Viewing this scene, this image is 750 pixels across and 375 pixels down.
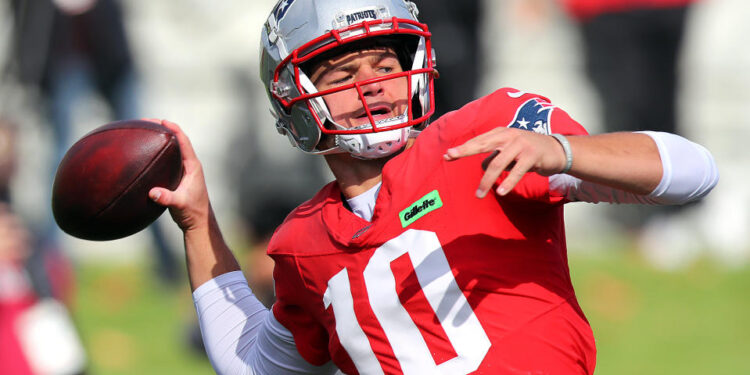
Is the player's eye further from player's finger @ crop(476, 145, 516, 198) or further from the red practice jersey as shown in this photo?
player's finger @ crop(476, 145, 516, 198)

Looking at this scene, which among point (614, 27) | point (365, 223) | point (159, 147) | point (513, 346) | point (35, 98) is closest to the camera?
point (513, 346)

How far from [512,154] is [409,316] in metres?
0.57

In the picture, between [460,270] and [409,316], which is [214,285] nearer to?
[409,316]

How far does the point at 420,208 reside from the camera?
255cm

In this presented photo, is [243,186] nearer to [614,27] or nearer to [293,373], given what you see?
[614,27]

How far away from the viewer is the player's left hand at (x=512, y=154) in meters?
2.14

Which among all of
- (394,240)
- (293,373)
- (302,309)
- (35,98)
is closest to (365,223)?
(394,240)

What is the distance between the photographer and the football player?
Answer: 7.45 feet

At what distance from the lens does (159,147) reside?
3088mm

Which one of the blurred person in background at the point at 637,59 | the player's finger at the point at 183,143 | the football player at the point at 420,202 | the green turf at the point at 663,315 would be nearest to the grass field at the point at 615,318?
the green turf at the point at 663,315

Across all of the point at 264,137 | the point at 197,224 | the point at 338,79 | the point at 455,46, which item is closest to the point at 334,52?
the point at 338,79

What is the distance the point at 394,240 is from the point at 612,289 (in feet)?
15.4

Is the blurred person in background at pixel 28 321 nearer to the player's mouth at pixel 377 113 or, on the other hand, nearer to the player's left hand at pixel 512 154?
the player's mouth at pixel 377 113

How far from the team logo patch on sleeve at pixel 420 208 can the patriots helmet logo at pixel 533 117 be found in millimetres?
234
